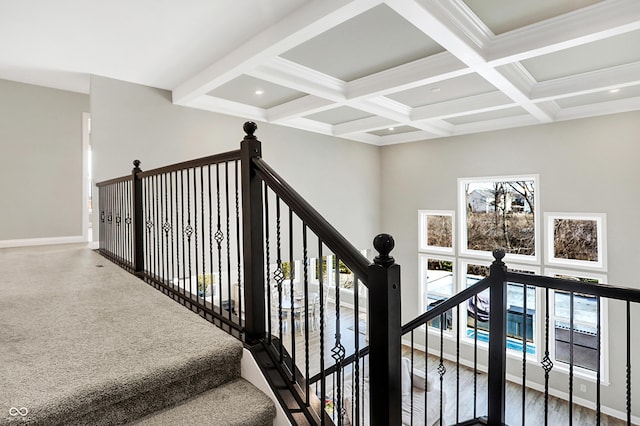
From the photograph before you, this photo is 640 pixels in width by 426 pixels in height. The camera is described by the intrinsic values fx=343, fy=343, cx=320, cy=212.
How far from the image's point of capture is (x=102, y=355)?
1.46 meters

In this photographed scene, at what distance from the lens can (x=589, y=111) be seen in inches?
212

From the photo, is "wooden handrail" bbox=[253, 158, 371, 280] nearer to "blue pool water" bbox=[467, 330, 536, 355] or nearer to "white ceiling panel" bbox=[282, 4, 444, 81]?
"white ceiling panel" bbox=[282, 4, 444, 81]

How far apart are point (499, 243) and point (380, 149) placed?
338cm

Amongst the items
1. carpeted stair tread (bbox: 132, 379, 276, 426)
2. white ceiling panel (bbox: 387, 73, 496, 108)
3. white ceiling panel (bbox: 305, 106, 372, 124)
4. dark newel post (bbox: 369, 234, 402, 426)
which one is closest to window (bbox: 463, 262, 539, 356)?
white ceiling panel (bbox: 387, 73, 496, 108)

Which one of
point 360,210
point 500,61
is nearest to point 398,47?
point 500,61

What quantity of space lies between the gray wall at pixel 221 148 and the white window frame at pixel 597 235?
11.3 ft

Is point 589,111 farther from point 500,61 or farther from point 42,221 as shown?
point 42,221

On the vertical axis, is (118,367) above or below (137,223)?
below

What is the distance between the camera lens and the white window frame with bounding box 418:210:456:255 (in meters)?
7.08

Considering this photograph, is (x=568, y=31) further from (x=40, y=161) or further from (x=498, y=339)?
(x=40, y=161)

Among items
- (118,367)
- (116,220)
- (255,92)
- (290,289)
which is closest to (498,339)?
(290,289)

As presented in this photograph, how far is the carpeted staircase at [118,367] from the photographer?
1.18 meters

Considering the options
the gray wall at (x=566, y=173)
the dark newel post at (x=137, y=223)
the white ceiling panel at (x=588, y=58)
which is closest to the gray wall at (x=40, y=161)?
the dark newel post at (x=137, y=223)

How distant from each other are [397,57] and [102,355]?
3.57m
